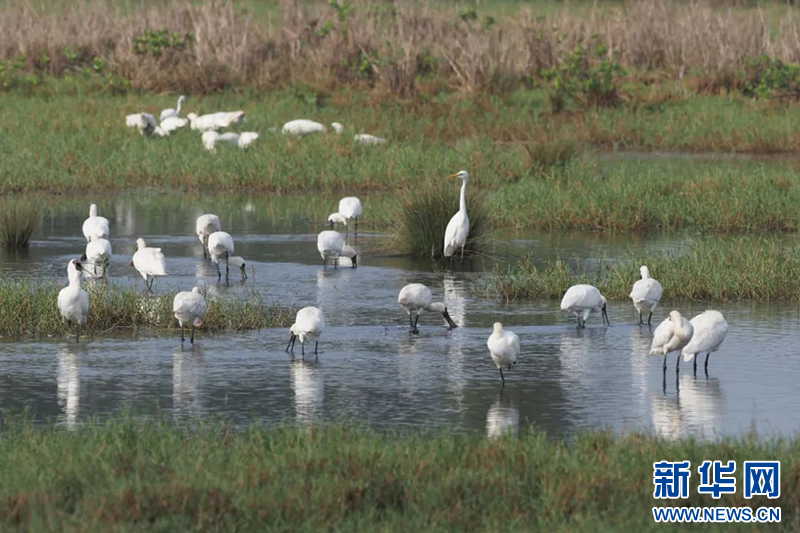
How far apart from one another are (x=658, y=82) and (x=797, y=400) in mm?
24156

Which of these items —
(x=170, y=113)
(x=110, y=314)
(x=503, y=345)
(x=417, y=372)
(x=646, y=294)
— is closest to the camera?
(x=503, y=345)

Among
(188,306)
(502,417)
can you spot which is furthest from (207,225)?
(502,417)

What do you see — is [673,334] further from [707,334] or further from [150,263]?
[150,263]

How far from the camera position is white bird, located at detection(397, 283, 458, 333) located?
1354 cm

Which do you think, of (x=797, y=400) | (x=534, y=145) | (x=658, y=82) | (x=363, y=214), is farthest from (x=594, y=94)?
(x=797, y=400)

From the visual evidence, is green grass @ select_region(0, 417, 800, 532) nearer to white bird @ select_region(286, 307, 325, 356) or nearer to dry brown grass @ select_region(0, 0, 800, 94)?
white bird @ select_region(286, 307, 325, 356)

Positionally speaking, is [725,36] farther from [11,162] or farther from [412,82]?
[11,162]

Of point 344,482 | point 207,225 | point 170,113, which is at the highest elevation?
point 170,113

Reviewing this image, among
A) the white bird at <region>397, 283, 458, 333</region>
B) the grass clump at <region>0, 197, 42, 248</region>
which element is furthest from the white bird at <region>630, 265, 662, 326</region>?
the grass clump at <region>0, 197, 42, 248</region>

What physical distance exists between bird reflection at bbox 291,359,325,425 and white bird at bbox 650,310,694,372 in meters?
2.63

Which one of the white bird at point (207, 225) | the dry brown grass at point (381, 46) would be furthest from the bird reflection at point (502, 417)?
the dry brown grass at point (381, 46)

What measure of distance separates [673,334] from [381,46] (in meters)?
24.5

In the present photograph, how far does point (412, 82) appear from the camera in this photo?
32.8 m

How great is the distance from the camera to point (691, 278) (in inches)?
602
